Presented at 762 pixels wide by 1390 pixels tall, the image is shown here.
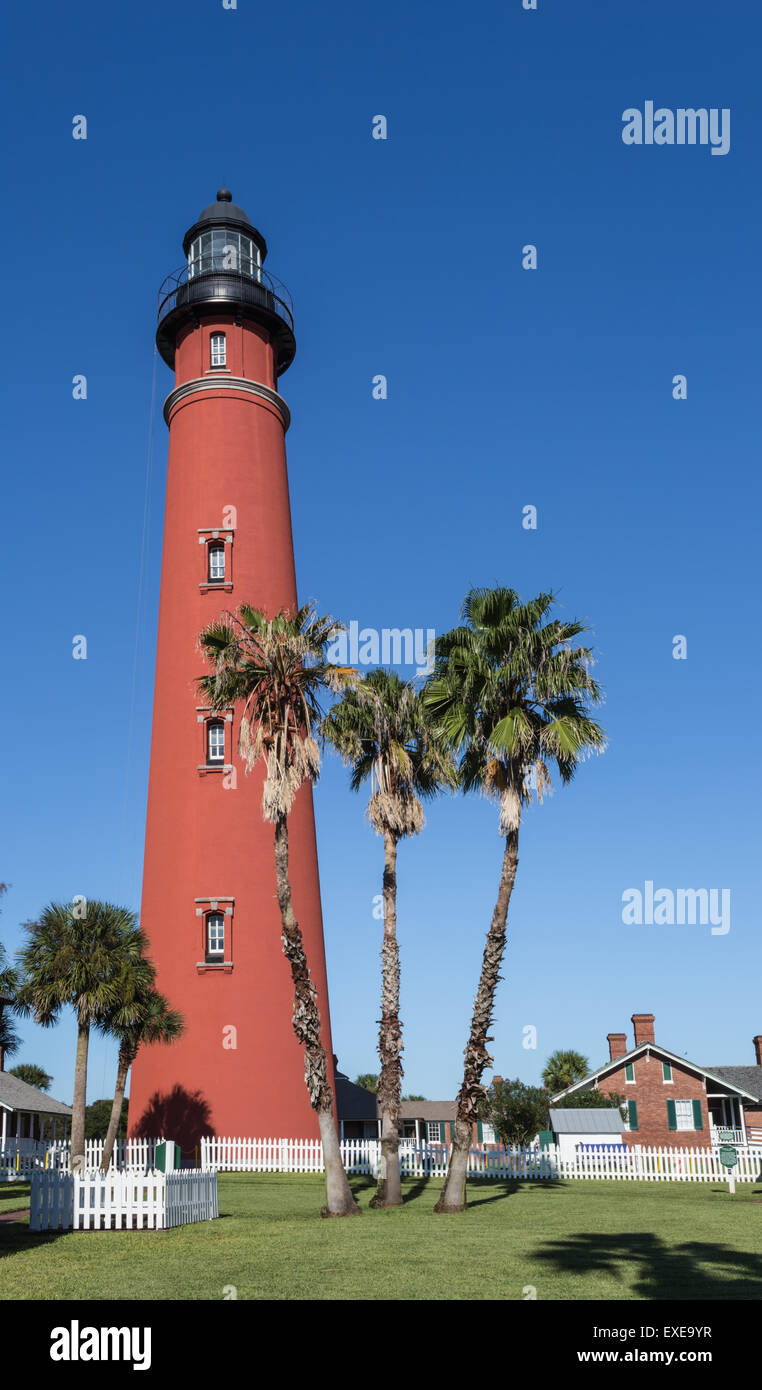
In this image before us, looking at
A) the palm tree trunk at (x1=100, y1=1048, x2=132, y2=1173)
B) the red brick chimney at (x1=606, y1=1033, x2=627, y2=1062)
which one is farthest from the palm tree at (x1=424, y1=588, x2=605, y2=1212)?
the red brick chimney at (x1=606, y1=1033, x2=627, y2=1062)

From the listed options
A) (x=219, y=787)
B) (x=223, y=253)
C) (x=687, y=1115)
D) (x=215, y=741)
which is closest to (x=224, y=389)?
(x=223, y=253)

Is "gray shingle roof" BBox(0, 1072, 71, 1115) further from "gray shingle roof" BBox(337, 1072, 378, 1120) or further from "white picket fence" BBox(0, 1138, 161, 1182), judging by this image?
"gray shingle roof" BBox(337, 1072, 378, 1120)

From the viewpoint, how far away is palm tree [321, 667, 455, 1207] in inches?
971

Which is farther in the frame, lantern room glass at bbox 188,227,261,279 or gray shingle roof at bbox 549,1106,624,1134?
gray shingle roof at bbox 549,1106,624,1134

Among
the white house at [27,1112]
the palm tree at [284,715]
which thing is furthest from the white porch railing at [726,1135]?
the palm tree at [284,715]

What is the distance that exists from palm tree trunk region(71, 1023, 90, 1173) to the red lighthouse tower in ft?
18.4

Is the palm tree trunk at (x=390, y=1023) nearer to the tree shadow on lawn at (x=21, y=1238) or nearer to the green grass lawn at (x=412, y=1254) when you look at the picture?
the green grass lawn at (x=412, y=1254)

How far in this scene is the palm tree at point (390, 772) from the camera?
80.9ft

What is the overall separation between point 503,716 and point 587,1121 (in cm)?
3295

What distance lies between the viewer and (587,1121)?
165ft

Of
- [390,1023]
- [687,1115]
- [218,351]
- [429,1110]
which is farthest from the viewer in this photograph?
[429,1110]

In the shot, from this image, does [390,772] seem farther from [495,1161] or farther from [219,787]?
[495,1161]

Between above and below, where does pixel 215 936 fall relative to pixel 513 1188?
above
